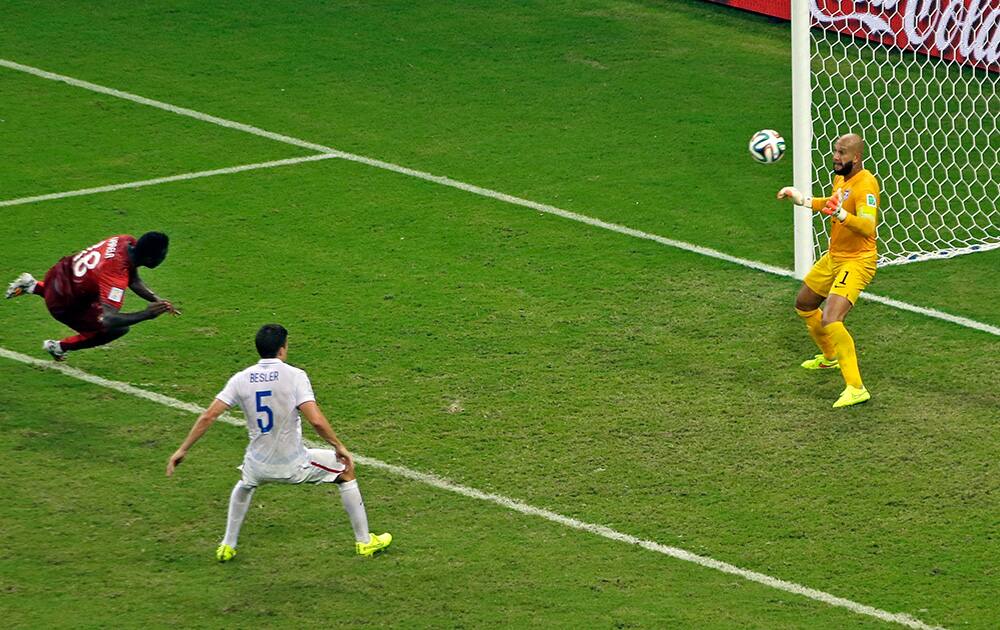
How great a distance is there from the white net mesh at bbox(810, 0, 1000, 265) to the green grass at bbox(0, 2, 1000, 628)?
0.65m

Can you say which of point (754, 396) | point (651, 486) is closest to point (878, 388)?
point (754, 396)

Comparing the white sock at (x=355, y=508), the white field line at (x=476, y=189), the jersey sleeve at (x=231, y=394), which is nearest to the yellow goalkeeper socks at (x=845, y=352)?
the white field line at (x=476, y=189)

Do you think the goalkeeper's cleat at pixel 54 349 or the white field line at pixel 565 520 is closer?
the white field line at pixel 565 520

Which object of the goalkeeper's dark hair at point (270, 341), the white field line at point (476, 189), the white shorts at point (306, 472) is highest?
the goalkeeper's dark hair at point (270, 341)

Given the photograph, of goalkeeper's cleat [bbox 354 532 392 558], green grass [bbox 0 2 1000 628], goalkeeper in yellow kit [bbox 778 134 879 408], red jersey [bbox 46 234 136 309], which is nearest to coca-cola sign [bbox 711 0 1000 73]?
green grass [bbox 0 2 1000 628]

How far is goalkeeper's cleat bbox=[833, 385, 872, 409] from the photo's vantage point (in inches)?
472

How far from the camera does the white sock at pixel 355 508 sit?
31.4 feet

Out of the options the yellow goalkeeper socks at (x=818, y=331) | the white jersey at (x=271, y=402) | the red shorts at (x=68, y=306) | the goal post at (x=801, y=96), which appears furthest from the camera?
the goal post at (x=801, y=96)

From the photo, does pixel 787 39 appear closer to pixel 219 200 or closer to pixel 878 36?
pixel 878 36

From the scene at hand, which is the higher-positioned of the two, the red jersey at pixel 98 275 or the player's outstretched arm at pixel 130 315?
the red jersey at pixel 98 275

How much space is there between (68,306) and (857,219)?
Result: 19.4ft

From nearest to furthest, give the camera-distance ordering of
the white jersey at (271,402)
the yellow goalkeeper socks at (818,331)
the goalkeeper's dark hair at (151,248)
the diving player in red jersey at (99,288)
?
1. the white jersey at (271,402)
2. the goalkeeper's dark hair at (151,248)
3. the diving player in red jersey at (99,288)
4. the yellow goalkeeper socks at (818,331)

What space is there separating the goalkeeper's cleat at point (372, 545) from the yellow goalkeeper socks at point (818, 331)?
423 cm

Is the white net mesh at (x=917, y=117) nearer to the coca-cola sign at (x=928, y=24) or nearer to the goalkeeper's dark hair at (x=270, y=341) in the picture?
the coca-cola sign at (x=928, y=24)
